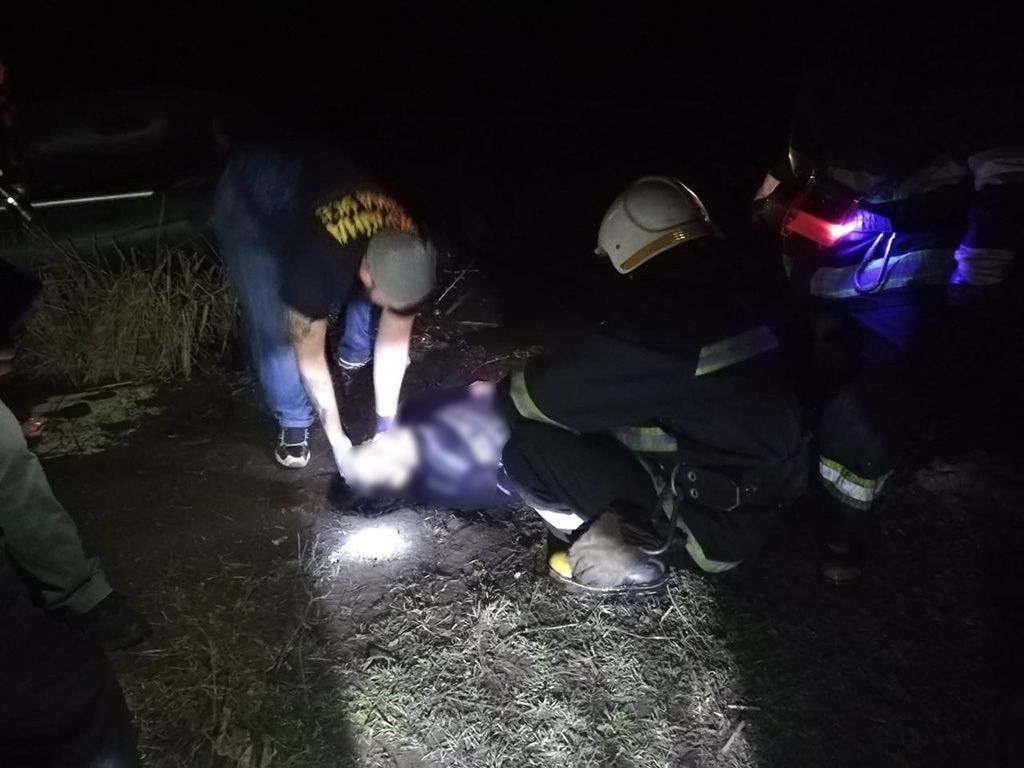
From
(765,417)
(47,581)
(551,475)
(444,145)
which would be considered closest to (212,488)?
(47,581)

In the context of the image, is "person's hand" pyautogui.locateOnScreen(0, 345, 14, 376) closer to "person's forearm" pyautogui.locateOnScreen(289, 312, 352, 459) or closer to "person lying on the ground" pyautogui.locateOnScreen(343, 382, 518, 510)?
"person's forearm" pyautogui.locateOnScreen(289, 312, 352, 459)

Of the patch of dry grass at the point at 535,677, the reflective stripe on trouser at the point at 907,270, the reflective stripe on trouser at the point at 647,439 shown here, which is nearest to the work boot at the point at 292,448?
the patch of dry grass at the point at 535,677

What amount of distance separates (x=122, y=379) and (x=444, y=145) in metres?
4.41

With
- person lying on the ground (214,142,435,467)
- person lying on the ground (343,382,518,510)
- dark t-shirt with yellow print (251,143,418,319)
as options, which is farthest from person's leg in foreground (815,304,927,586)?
dark t-shirt with yellow print (251,143,418,319)

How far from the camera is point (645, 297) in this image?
237 centimetres

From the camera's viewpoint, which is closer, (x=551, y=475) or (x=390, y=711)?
(x=390, y=711)

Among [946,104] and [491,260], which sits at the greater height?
[946,104]

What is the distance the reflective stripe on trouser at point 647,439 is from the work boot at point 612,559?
0.85 ft

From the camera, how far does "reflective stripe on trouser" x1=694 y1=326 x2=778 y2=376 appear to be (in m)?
2.31

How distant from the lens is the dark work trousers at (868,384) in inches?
106

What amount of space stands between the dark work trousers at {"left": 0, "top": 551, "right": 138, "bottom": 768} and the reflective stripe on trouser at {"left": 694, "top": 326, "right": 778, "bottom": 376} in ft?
6.21

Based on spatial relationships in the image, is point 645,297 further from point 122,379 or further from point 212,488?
point 122,379

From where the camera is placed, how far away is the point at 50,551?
2.24 m

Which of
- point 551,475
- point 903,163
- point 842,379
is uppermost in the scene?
point 903,163
